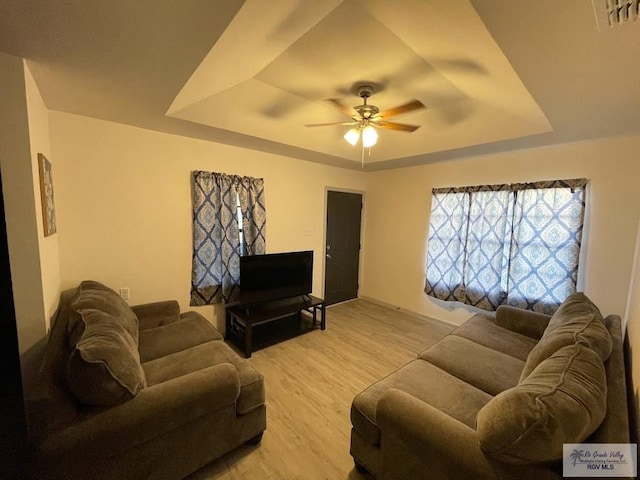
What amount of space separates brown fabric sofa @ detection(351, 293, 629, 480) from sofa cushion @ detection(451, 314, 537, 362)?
0.31 feet

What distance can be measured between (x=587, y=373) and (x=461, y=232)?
2616mm

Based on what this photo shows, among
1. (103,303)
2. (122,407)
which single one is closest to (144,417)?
(122,407)

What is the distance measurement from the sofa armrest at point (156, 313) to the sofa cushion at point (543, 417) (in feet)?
8.82

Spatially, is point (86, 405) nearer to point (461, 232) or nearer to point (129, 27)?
point (129, 27)

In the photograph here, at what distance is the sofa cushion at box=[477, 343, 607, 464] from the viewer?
35.9 inches

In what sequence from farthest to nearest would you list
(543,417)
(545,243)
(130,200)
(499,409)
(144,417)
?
(545,243), (130,200), (144,417), (499,409), (543,417)

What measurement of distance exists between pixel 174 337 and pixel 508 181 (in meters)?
4.02

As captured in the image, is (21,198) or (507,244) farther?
(507,244)

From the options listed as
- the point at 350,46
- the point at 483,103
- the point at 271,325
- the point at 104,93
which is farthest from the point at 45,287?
the point at 483,103

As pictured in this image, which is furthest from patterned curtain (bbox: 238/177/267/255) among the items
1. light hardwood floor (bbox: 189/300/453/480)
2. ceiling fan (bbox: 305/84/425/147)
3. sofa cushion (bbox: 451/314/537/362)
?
sofa cushion (bbox: 451/314/537/362)

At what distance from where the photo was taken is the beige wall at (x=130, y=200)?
7.56 feet

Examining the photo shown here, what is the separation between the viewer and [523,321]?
2.49 metres

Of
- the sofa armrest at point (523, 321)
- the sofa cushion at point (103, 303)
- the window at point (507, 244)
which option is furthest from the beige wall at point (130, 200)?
the sofa armrest at point (523, 321)

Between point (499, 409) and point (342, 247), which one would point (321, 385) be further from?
point (342, 247)
